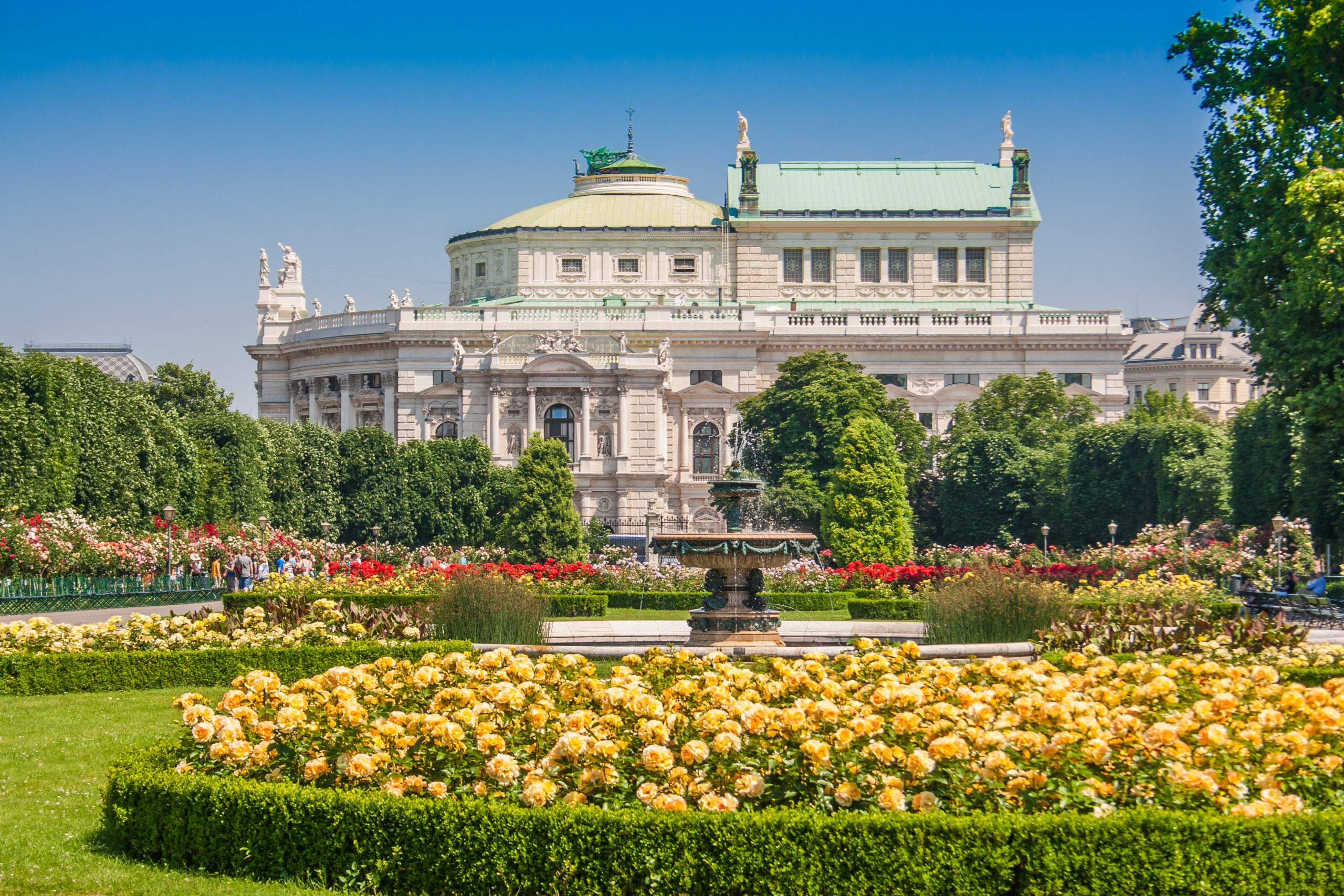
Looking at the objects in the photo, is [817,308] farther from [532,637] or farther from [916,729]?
[916,729]

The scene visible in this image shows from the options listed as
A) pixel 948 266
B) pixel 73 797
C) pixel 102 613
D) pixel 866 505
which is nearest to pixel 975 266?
pixel 948 266

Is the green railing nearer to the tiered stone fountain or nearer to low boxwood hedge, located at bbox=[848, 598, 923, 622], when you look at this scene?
low boxwood hedge, located at bbox=[848, 598, 923, 622]

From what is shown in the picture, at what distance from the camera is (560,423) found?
212ft

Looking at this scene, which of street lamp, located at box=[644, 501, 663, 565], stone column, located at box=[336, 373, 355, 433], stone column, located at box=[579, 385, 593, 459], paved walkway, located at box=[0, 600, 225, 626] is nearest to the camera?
paved walkway, located at box=[0, 600, 225, 626]

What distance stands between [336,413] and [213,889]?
2537 inches

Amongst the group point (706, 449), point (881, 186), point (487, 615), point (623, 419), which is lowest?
point (487, 615)

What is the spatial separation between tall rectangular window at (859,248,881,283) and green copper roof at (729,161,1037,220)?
2383 millimetres

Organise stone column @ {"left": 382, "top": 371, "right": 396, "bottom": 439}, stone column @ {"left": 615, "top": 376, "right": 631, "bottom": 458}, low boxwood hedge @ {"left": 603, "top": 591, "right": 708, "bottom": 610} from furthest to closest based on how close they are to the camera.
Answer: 1. stone column @ {"left": 382, "top": 371, "right": 396, "bottom": 439}
2. stone column @ {"left": 615, "top": 376, "right": 631, "bottom": 458}
3. low boxwood hedge @ {"left": 603, "top": 591, "right": 708, "bottom": 610}

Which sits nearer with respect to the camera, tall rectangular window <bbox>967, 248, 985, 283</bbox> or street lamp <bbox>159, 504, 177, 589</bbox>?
street lamp <bbox>159, 504, 177, 589</bbox>

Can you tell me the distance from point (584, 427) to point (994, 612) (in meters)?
44.1

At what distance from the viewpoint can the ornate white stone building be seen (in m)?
64.2

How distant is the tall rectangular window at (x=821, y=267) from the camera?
2908 inches

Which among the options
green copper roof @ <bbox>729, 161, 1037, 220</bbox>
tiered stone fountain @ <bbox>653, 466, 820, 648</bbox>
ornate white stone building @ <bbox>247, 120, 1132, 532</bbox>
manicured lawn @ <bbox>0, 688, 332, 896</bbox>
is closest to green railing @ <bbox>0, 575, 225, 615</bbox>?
tiered stone fountain @ <bbox>653, 466, 820, 648</bbox>

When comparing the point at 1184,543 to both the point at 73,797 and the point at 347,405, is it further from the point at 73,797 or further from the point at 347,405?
the point at 347,405
